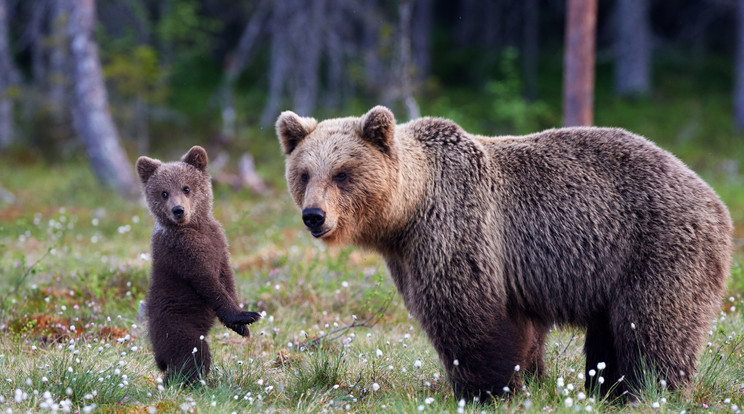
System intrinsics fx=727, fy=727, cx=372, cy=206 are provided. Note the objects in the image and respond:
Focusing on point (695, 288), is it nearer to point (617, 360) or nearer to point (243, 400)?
point (617, 360)

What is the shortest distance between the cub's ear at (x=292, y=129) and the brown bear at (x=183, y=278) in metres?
0.68

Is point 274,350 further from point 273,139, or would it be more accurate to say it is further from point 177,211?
point 273,139

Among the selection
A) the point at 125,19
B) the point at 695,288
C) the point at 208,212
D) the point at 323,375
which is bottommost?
the point at 323,375

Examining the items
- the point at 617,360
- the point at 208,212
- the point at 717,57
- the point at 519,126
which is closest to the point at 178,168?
the point at 208,212

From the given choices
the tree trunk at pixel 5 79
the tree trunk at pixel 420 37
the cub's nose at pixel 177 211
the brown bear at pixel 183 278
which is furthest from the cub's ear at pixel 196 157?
the tree trunk at pixel 420 37

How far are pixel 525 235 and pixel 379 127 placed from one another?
122cm

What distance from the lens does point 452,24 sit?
119 feet

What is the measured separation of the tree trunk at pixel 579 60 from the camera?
1265cm

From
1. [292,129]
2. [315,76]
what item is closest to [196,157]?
[292,129]

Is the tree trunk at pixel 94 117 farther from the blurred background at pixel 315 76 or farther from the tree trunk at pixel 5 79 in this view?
the tree trunk at pixel 5 79

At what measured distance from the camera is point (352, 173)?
4781mm

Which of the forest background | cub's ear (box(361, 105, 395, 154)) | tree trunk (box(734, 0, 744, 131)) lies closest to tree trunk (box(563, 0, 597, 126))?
the forest background

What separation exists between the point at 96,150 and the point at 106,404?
11.8 metres

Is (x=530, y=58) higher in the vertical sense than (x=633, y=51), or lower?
lower
